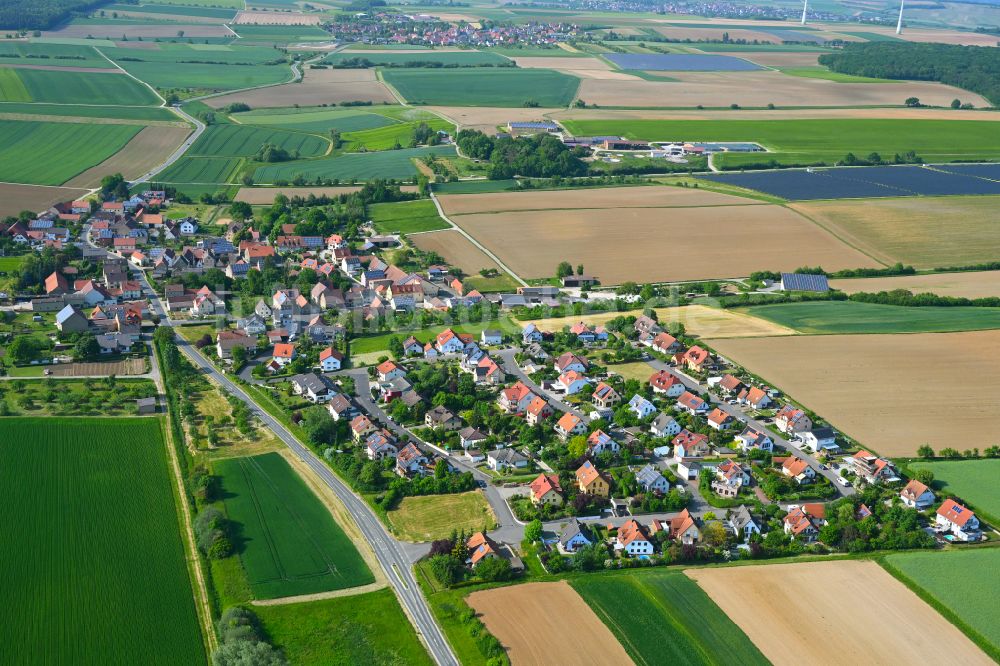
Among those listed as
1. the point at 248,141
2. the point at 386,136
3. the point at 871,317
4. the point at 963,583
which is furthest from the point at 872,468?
the point at 248,141

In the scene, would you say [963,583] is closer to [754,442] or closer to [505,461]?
[754,442]

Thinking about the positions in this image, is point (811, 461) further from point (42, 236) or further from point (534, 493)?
point (42, 236)

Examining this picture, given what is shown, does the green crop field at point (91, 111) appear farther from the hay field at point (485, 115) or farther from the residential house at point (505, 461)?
the residential house at point (505, 461)

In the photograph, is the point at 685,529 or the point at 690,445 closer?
the point at 685,529

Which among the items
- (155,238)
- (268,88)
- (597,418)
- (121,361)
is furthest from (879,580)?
(268,88)

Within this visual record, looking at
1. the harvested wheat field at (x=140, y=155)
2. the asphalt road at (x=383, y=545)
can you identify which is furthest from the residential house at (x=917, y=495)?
the harvested wheat field at (x=140, y=155)

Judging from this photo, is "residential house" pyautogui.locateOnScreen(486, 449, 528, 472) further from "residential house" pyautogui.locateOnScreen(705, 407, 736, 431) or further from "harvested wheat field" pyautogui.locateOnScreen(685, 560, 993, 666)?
"harvested wheat field" pyautogui.locateOnScreen(685, 560, 993, 666)
